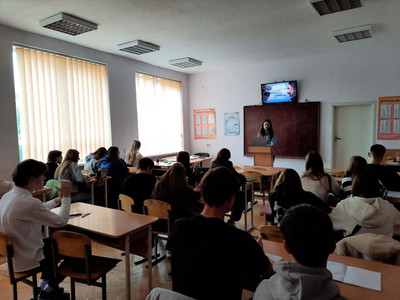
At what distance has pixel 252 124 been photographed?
777cm

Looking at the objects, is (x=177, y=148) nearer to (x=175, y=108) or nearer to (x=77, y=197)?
(x=175, y=108)

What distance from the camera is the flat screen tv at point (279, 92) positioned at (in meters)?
7.03

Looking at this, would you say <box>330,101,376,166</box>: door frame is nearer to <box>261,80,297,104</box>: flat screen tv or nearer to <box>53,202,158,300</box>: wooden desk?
<box>261,80,297,104</box>: flat screen tv

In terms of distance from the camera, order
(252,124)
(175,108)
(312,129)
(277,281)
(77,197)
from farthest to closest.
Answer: (175,108)
(252,124)
(312,129)
(77,197)
(277,281)

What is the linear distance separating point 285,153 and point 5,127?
20.0ft

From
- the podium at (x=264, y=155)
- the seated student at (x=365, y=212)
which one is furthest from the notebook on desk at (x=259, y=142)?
the seated student at (x=365, y=212)

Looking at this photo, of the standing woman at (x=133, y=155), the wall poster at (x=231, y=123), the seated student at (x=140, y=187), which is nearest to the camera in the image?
the seated student at (x=140, y=187)

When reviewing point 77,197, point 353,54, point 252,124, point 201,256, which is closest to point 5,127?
point 77,197

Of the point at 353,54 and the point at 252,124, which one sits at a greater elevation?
the point at 353,54

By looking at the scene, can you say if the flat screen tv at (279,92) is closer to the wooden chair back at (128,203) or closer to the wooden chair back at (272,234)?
the wooden chair back at (128,203)

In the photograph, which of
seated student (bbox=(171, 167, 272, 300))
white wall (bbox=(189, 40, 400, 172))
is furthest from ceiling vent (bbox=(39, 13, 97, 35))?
white wall (bbox=(189, 40, 400, 172))

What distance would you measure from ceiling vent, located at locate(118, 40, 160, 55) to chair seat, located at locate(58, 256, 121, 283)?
4181mm

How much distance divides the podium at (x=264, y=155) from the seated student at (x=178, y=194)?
3.03 meters

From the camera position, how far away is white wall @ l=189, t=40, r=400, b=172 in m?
6.10
